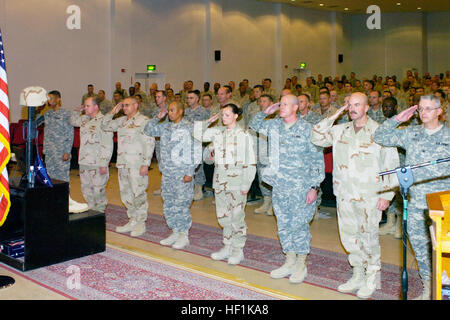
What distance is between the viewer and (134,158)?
575 centimetres

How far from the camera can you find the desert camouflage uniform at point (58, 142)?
23.4 ft

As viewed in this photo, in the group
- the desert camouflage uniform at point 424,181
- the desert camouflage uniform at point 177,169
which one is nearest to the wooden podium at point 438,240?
the desert camouflage uniform at point 424,181

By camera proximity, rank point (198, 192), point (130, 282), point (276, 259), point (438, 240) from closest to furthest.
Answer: point (438, 240)
point (130, 282)
point (276, 259)
point (198, 192)

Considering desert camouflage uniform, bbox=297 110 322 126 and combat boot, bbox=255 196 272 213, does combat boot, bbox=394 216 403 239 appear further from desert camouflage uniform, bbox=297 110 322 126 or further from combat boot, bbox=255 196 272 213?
desert camouflage uniform, bbox=297 110 322 126

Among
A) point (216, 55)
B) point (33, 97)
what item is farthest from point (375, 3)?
point (33, 97)

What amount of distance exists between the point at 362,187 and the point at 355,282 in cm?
77

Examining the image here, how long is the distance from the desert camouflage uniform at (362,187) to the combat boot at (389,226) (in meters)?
1.88

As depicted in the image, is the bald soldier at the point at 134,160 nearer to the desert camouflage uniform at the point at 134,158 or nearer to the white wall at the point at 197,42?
the desert camouflage uniform at the point at 134,158

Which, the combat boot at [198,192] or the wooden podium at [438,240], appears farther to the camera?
the combat boot at [198,192]

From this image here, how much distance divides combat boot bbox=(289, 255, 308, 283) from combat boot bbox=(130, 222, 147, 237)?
2125 mm

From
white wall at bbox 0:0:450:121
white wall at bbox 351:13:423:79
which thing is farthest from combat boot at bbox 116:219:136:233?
white wall at bbox 351:13:423:79

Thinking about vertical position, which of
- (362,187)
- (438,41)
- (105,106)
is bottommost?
(362,187)

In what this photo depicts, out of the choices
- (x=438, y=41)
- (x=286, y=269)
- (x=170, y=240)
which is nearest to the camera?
(x=286, y=269)

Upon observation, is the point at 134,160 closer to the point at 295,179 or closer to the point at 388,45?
the point at 295,179
